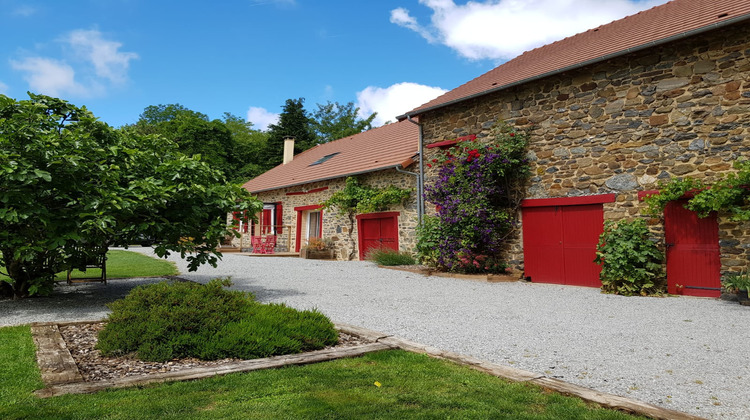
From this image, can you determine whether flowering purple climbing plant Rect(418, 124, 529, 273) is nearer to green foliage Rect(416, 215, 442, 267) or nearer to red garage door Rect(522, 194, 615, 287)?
green foliage Rect(416, 215, 442, 267)

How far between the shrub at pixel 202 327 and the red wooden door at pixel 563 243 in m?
6.63

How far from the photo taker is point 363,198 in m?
14.8

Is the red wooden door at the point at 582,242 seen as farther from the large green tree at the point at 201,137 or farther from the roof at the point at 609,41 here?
the large green tree at the point at 201,137

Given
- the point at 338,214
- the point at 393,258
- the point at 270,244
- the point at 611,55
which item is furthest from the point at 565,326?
the point at 270,244

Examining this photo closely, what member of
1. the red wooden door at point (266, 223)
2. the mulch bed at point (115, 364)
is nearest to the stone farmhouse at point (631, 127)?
the mulch bed at point (115, 364)

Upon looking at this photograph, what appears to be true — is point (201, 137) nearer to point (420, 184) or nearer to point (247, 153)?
point (247, 153)

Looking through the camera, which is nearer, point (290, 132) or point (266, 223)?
point (266, 223)

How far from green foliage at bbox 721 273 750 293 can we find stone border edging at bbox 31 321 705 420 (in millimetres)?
5401

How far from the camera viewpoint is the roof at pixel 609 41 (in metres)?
8.05

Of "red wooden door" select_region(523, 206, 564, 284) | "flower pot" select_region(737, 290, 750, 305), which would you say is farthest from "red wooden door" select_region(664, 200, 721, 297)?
"red wooden door" select_region(523, 206, 564, 284)

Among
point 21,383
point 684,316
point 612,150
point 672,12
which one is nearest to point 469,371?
point 21,383

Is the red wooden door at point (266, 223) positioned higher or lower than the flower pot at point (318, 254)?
higher

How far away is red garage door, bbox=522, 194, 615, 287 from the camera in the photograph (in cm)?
929

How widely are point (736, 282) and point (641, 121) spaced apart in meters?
3.09
